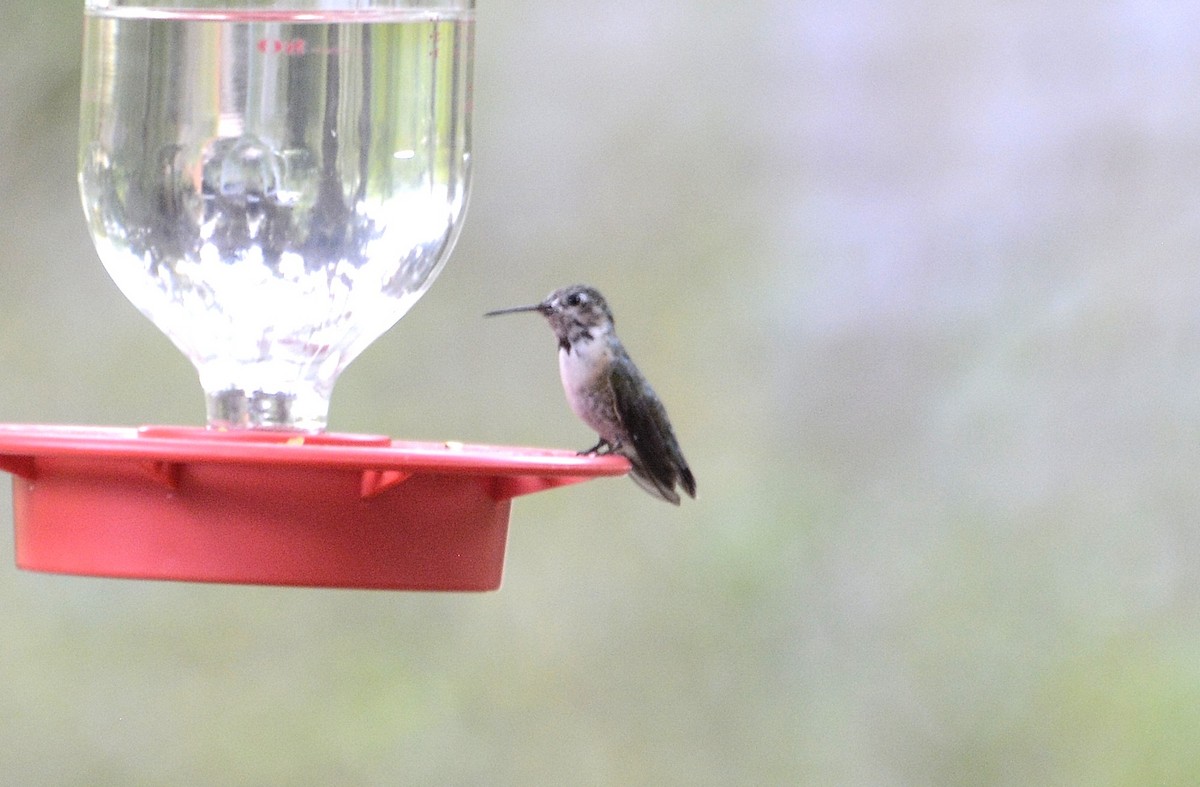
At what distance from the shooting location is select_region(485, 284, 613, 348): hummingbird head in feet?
10.9

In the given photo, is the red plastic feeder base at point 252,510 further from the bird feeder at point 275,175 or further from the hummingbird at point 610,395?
the hummingbird at point 610,395

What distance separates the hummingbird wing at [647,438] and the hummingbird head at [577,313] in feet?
0.24

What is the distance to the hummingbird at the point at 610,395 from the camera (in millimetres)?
3035

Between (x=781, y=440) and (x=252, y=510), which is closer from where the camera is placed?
(x=252, y=510)

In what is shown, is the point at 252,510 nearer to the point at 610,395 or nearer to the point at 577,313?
the point at 610,395

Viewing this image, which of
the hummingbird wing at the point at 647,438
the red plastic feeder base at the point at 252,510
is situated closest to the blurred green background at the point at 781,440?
the hummingbird wing at the point at 647,438

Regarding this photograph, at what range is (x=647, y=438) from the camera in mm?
3131

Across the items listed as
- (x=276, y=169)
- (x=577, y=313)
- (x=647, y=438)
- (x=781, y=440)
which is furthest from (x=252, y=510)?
(x=781, y=440)

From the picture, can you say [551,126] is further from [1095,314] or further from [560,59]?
[1095,314]

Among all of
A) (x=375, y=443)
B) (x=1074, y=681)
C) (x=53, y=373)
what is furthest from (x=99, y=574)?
(x=1074, y=681)

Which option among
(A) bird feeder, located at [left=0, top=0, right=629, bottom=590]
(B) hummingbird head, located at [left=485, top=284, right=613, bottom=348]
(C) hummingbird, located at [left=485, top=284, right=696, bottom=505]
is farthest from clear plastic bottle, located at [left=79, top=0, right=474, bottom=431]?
(B) hummingbird head, located at [left=485, top=284, right=613, bottom=348]

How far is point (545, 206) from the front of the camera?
541cm

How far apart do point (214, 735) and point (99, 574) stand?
369 cm

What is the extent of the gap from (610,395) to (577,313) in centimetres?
20
